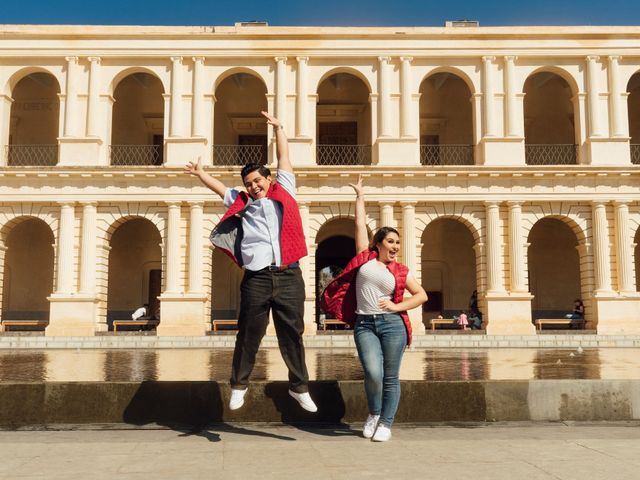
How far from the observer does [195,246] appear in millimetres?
21312

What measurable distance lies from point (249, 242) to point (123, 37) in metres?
19.8

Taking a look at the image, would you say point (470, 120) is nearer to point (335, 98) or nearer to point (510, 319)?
point (335, 98)

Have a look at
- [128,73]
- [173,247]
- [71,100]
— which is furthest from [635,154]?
[71,100]

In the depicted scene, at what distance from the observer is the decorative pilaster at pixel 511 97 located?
71.5ft

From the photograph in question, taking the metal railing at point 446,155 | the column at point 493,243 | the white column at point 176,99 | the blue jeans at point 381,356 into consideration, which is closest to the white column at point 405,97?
the metal railing at point 446,155

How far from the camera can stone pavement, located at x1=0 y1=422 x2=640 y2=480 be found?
3.27 m

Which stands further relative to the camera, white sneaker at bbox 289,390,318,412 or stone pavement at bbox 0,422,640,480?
white sneaker at bbox 289,390,318,412

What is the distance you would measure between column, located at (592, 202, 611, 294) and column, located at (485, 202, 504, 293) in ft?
10.1

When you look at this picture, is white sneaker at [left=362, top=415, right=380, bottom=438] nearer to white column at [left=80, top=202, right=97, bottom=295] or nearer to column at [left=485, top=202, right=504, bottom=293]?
column at [left=485, top=202, right=504, bottom=293]

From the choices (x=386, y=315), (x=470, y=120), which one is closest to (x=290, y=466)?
(x=386, y=315)

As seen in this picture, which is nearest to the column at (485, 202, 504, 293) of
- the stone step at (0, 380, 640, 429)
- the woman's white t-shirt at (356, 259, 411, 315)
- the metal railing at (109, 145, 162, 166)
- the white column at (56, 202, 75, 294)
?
the metal railing at (109, 145, 162, 166)

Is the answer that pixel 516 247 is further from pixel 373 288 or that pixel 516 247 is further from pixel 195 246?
pixel 373 288

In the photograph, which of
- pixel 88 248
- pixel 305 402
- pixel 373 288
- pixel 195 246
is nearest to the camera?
pixel 305 402

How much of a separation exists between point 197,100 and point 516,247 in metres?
11.5
